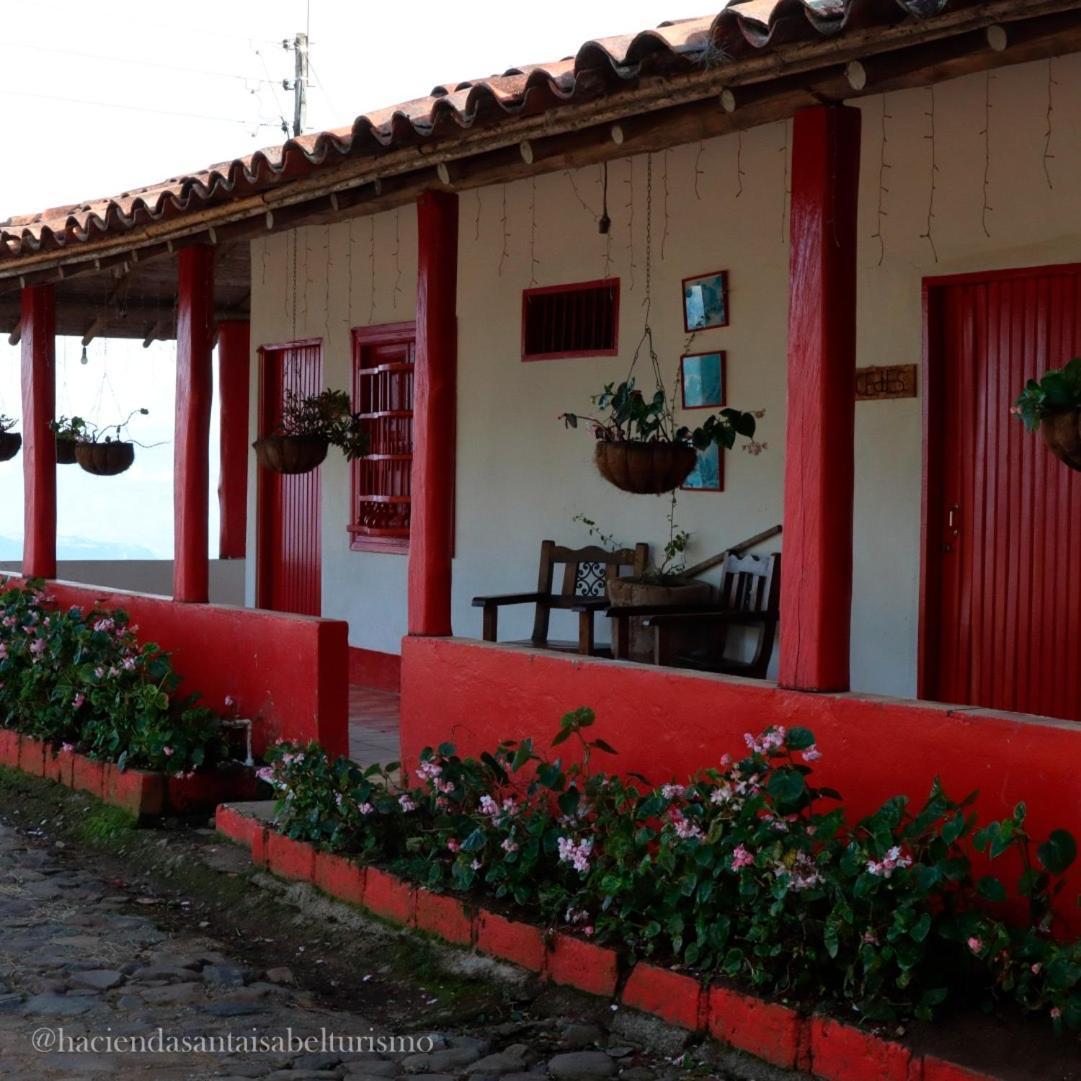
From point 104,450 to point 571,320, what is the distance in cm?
502

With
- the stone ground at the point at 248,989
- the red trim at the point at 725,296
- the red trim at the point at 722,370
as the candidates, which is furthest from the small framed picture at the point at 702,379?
the stone ground at the point at 248,989

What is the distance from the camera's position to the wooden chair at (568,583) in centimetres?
787

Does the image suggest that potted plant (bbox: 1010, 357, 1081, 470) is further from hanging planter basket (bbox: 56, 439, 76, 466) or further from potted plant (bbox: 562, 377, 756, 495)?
hanging planter basket (bbox: 56, 439, 76, 466)

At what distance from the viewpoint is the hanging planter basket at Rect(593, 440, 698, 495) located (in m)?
6.20

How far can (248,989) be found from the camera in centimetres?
490

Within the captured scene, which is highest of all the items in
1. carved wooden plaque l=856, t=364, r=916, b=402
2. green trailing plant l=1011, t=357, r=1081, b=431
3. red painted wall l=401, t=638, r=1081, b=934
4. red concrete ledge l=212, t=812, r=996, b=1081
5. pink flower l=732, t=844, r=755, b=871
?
carved wooden plaque l=856, t=364, r=916, b=402

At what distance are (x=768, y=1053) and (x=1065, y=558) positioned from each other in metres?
2.82

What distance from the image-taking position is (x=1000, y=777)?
4.02m

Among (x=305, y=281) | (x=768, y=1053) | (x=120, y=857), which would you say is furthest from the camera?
(x=305, y=281)

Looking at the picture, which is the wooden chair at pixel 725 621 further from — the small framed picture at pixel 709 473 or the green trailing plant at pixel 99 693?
the green trailing plant at pixel 99 693

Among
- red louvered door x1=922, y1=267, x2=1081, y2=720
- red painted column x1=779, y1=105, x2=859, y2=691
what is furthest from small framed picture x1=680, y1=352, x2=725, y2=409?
red painted column x1=779, y1=105, x2=859, y2=691

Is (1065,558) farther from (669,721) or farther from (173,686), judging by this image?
(173,686)

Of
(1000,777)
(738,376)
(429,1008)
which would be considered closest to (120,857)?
(429,1008)

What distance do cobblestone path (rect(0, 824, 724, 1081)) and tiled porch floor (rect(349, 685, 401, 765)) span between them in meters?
2.20
